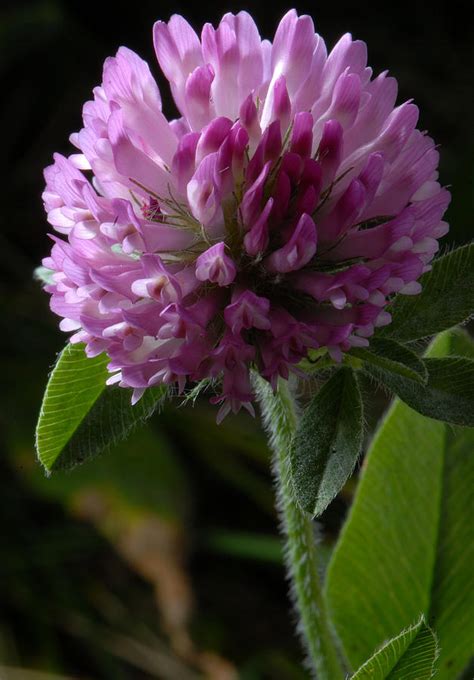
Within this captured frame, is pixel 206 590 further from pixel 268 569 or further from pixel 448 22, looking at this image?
pixel 448 22

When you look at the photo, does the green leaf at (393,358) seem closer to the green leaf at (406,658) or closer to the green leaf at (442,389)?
the green leaf at (442,389)

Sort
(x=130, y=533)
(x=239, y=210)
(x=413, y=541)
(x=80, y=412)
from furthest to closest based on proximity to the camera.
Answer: (x=130, y=533) < (x=413, y=541) < (x=80, y=412) < (x=239, y=210)

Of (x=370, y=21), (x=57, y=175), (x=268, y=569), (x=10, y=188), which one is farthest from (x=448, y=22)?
(x=57, y=175)

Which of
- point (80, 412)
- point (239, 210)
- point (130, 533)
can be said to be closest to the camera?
point (239, 210)

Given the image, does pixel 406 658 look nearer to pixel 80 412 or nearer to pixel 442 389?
pixel 442 389

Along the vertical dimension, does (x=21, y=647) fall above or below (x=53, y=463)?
below

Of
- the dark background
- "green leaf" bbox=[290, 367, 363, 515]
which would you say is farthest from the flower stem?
the dark background

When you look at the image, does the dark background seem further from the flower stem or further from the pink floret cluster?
the pink floret cluster

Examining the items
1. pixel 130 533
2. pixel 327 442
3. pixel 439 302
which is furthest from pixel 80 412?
pixel 130 533
